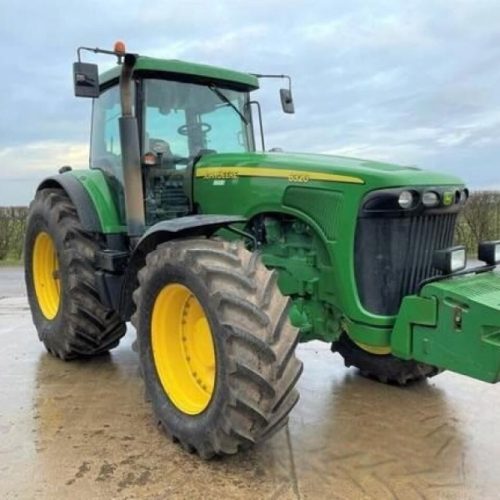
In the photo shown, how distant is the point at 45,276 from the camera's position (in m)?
5.78

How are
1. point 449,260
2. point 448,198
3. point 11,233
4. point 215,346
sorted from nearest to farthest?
1. point 215,346
2. point 449,260
3. point 448,198
4. point 11,233

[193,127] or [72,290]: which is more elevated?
[193,127]

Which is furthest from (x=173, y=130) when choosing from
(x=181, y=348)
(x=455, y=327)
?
(x=455, y=327)

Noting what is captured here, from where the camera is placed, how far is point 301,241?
3883mm

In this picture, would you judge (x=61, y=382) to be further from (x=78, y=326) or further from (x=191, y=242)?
(x=191, y=242)

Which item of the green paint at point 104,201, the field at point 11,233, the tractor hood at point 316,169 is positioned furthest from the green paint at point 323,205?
the field at point 11,233

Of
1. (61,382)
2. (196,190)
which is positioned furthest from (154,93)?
(61,382)

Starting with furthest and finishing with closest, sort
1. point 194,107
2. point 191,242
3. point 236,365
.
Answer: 1. point 194,107
2. point 191,242
3. point 236,365

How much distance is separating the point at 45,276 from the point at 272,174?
116 inches

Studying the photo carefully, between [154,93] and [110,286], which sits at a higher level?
[154,93]

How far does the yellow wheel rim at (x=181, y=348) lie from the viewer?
360 centimetres

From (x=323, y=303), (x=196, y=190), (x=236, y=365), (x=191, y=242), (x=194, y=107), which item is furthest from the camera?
(x=194, y=107)

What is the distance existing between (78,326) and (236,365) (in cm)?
228

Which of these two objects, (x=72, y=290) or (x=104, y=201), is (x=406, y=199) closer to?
(x=104, y=201)
